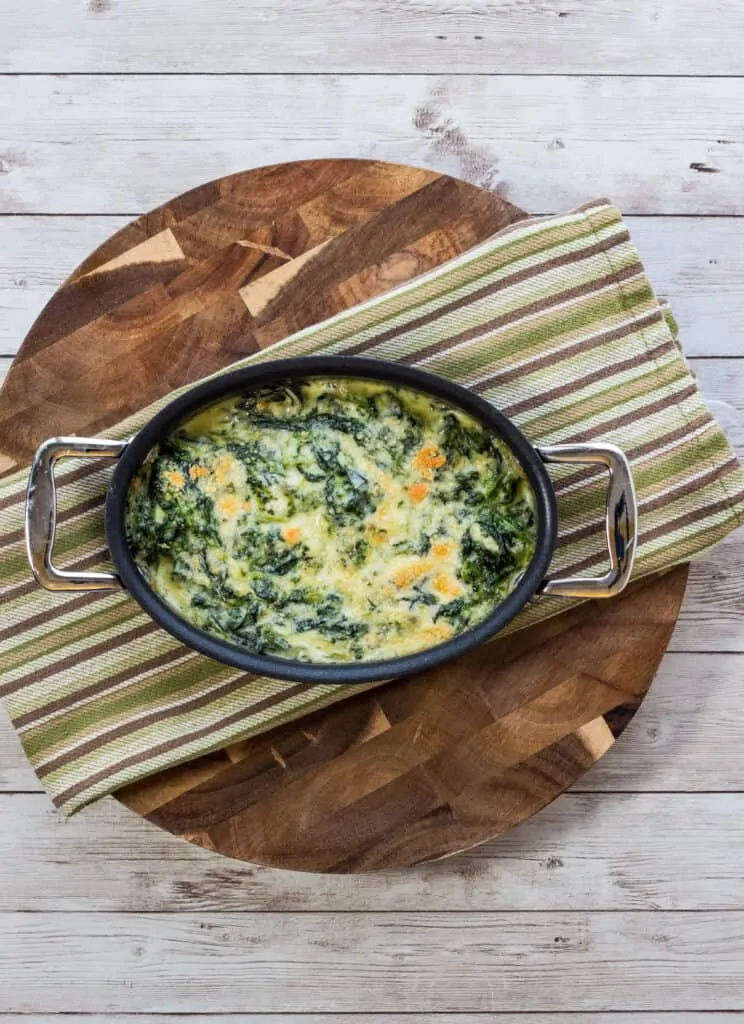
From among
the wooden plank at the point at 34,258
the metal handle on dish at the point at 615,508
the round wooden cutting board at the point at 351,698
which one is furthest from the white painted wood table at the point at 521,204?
the metal handle on dish at the point at 615,508

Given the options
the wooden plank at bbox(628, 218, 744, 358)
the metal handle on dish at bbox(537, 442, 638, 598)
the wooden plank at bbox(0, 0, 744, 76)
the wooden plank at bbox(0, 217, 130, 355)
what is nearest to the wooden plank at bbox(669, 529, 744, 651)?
the wooden plank at bbox(628, 218, 744, 358)

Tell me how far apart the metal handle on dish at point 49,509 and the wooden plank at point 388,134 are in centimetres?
80

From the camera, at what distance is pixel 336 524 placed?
5.75ft

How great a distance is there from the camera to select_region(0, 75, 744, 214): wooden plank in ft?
7.04

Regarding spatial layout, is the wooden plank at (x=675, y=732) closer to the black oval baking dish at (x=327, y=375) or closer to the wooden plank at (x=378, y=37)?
the black oval baking dish at (x=327, y=375)

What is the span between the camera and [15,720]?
71.7 inches

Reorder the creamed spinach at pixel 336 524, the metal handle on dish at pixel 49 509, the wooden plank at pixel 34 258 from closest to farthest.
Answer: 1. the metal handle on dish at pixel 49 509
2. the creamed spinach at pixel 336 524
3. the wooden plank at pixel 34 258

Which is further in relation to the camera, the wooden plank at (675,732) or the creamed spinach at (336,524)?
the wooden plank at (675,732)

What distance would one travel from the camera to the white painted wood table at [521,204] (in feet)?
7.04

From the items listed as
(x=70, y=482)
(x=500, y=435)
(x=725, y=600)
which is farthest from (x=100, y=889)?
(x=725, y=600)

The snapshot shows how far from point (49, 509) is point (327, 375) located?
0.53m

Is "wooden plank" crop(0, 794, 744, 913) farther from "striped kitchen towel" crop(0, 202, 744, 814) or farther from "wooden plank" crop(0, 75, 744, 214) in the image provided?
"wooden plank" crop(0, 75, 744, 214)

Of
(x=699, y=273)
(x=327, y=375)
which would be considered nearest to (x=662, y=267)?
(x=699, y=273)

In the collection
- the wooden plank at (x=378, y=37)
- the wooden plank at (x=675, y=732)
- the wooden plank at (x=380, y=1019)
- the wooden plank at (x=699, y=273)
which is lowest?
the wooden plank at (x=380, y=1019)
